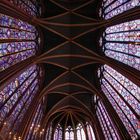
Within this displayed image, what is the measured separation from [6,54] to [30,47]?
4.33m

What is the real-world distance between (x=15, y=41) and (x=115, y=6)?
721cm

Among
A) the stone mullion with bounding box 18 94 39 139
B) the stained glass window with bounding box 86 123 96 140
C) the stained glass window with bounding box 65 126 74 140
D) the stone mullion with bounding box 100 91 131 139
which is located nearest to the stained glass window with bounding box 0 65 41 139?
the stone mullion with bounding box 18 94 39 139

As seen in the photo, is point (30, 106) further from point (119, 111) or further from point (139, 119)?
point (139, 119)

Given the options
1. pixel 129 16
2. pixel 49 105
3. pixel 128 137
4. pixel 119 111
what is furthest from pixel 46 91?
pixel 129 16

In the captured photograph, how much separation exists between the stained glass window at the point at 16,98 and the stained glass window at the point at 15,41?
1.31 meters

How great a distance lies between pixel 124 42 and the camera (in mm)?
17297

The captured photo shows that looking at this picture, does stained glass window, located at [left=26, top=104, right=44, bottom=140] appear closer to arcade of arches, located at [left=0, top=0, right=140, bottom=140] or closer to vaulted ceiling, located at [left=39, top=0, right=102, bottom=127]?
arcade of arches, located at [left=0, top=0, right=140, bottom=140]

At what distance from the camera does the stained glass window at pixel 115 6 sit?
659 inches

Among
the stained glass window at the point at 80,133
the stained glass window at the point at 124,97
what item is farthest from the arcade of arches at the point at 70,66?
the stained glass window at the point at 80,133

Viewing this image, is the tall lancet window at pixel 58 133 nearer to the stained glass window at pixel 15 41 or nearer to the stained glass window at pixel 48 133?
the stained glass window at pixel 48 133

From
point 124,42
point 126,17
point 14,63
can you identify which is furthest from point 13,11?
point 124,42

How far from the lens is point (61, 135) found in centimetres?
2698

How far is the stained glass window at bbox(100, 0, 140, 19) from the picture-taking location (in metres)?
16.7

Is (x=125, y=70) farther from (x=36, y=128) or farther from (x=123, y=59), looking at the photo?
(x=36, y=128)
